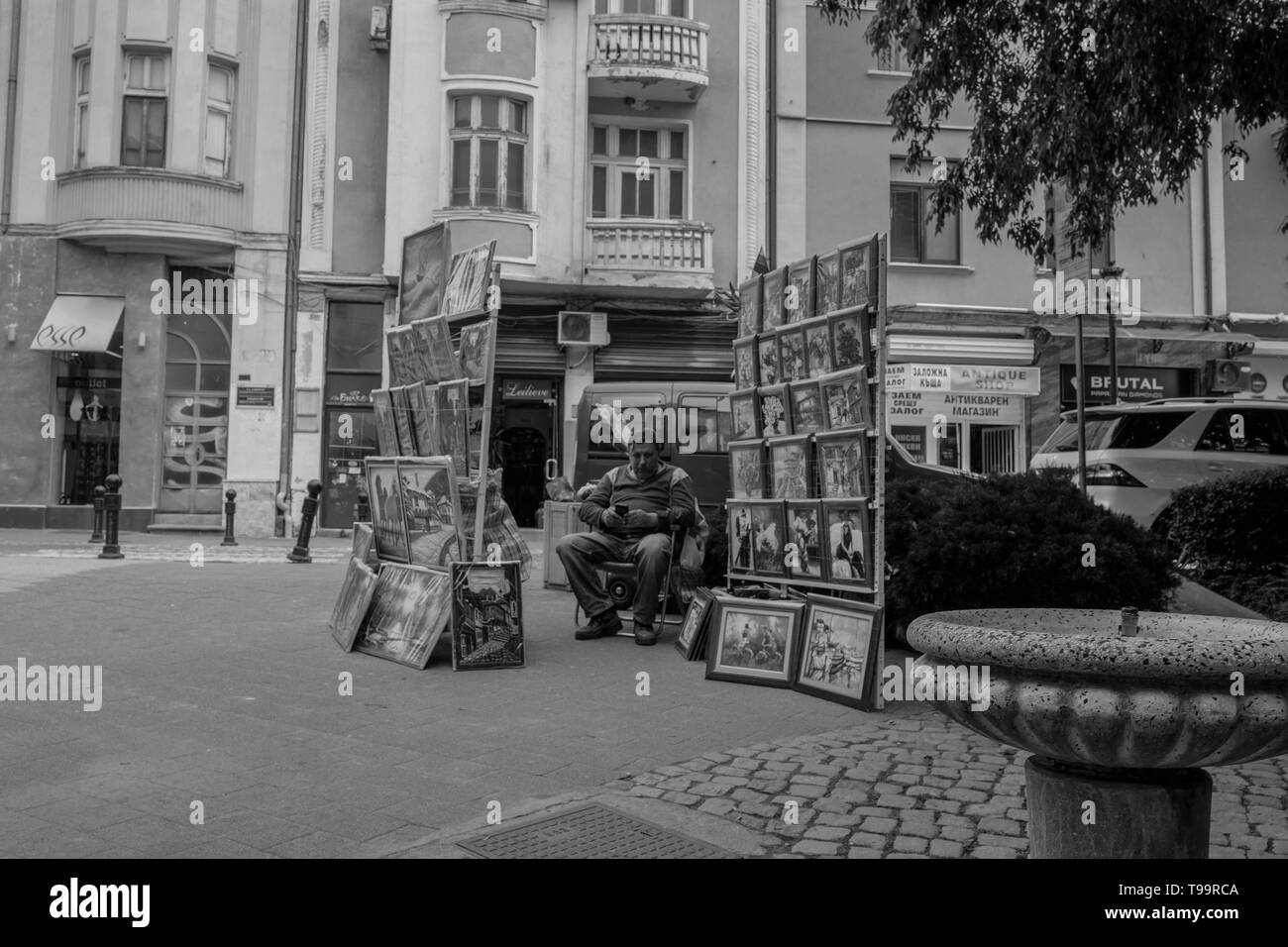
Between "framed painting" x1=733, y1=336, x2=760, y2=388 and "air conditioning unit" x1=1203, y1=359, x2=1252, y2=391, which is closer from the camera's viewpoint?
"framed painting" x1=733, y1=336, x2=760, y2=388

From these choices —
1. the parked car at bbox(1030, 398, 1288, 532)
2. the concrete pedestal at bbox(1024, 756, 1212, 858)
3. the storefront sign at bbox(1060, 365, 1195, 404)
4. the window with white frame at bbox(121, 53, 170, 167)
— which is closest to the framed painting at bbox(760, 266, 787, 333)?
the concrete pedestal at bbox(1024, 756, 1212, 858)

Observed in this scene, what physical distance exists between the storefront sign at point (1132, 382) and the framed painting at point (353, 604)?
16864mm

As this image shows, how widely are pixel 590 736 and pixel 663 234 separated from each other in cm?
1577

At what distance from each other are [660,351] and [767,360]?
534 inches

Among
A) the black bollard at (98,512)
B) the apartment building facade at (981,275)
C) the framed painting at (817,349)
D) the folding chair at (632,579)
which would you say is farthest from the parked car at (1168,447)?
the black bollard at (98,512)

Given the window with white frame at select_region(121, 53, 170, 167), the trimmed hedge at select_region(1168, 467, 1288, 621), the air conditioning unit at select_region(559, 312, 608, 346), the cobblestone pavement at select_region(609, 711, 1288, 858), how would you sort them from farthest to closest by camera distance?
the air conditioning unit at select_region(559, 312, 608, 346) < the window with white frame at select_region(121, 53, 170, 167) < the trimmed hedge at select_region(1168, 467, 1288, 621) < the cobblestone pavement at select_region(609, 711, 1288, 858)

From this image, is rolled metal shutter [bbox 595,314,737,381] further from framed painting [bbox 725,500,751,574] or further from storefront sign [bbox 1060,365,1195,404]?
framed painting [bbox 725,500,751,574]

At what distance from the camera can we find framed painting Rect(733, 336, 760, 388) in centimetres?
772

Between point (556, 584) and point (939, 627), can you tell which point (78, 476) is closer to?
point (556, 584)

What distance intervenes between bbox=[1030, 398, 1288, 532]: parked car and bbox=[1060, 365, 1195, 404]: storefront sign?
962 cm

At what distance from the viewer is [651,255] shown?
2012cm

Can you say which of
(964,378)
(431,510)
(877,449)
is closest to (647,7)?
(964,378)

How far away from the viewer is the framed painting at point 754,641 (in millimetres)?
6758
